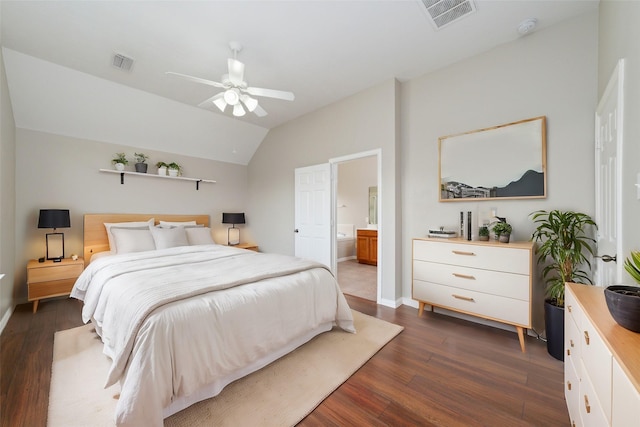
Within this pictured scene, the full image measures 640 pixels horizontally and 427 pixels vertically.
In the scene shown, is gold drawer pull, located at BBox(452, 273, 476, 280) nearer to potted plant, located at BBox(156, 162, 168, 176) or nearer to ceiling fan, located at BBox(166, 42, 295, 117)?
ceiling fan, located at BBox(166, 42, 295, 117)

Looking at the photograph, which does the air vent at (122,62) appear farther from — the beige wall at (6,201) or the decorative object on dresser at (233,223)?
the decorative object on dresser at (233,223)

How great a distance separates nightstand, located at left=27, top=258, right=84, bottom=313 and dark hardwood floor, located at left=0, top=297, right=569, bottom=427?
0.46 metres

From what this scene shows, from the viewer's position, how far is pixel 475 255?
8.23 ft

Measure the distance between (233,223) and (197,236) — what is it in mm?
1059

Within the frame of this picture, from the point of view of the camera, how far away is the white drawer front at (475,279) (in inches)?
88.9

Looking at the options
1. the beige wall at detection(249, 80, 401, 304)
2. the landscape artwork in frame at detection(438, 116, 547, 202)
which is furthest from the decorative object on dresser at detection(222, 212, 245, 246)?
the landscape artwork in frame at detection(438, 116, 547, 202)

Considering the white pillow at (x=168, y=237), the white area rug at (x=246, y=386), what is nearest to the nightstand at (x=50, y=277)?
the white pillow at (x=168, y=237)

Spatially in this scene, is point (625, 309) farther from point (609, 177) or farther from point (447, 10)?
point (447, 10)

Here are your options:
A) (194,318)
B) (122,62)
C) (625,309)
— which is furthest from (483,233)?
(122,62)

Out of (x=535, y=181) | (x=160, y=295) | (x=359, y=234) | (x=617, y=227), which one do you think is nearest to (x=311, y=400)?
(x=160, y=295)

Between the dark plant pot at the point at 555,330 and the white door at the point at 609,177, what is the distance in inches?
14.6

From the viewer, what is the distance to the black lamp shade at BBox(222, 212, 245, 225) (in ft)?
16.8

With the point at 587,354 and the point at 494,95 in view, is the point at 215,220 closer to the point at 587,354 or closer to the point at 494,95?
the point at 494,95

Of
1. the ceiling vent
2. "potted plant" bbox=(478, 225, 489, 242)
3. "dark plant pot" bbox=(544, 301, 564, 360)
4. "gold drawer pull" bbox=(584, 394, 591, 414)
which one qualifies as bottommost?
"dark plant pot" bbox=(544, 301, 564, 360)
